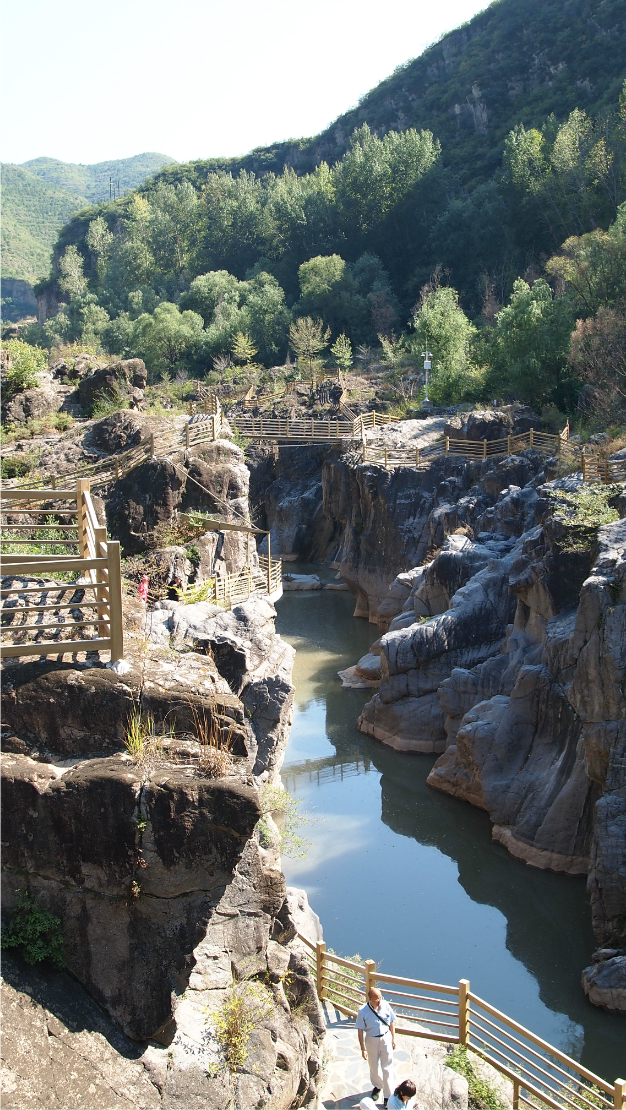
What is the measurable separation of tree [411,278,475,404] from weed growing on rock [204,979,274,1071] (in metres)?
34.2

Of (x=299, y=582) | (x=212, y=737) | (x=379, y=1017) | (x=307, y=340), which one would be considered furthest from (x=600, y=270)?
(x=212, y=737)

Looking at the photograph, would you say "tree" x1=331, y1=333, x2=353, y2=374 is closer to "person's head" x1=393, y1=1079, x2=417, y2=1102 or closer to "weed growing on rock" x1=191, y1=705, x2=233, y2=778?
"weed growing on rock" x1=191, y1=705, x2=233, y2=778

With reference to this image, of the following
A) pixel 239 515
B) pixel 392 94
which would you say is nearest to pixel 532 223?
pixel 392 94

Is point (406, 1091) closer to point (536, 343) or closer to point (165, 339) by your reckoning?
point (536, 343)

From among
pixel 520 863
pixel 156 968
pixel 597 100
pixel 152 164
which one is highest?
pixel 152 164

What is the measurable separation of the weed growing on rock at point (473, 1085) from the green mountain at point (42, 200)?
10995cm

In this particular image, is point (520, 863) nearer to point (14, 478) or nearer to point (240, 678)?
point (240, 678)

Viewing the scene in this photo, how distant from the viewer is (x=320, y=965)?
1055 cm

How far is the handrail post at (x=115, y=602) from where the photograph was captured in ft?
22.7

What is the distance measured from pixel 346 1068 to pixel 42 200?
147m

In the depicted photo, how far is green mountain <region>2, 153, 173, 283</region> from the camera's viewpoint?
112 metres

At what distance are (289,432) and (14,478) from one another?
74.7ft

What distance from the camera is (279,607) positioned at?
34.8 m

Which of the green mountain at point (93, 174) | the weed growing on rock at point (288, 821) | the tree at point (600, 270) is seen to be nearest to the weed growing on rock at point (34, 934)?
the weed growing on rock at point (288, 821)
